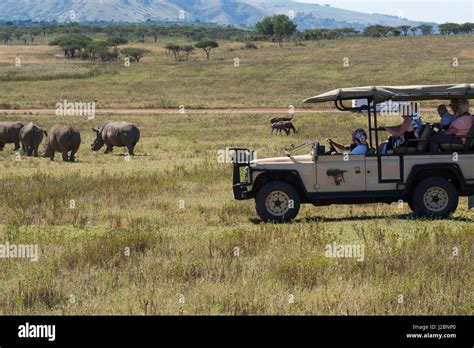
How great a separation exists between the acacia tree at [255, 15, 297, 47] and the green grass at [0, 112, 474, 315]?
4894 inches

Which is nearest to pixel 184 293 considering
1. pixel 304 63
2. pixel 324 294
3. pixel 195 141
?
pixel 324 294

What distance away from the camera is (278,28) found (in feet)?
474

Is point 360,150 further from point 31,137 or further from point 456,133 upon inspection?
point 31,137

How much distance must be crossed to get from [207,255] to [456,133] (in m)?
5.16

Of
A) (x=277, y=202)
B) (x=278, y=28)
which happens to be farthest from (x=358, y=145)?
(x=278, y=28)

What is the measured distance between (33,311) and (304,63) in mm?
77825

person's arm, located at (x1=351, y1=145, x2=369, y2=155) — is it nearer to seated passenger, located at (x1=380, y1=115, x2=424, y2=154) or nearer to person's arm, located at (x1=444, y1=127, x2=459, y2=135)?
seated passenger, located at (x1=380, y1=115, x2=424, y2=154)

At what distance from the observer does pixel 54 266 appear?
1051 cm

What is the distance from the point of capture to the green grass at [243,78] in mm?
60062

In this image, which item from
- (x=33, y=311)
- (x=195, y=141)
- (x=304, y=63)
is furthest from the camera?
(x=304, y=63)

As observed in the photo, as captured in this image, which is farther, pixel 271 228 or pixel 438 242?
pixel 271 228

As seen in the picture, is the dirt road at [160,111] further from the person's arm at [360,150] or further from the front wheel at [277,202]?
the front wheel at [277,202]

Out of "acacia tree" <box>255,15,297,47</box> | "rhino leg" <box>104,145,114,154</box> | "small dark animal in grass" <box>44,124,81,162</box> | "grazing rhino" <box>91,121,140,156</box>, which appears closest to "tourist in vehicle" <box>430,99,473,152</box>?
"small dark animal in grass" <box>44,124,81,162</box>
